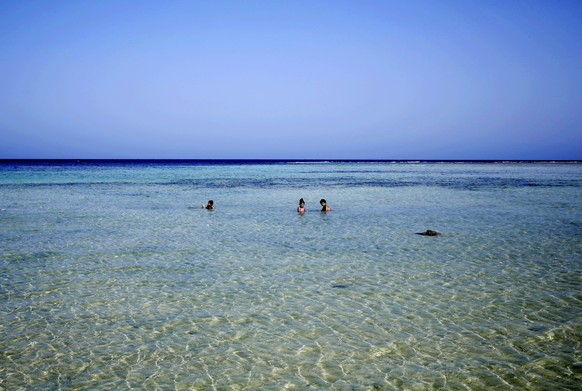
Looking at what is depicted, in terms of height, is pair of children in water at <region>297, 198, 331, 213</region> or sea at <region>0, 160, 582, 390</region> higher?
pair of children in water at <region>297, 198, 331, 213</region>

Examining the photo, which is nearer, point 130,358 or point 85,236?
point 130,358

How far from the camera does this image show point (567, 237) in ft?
53.9

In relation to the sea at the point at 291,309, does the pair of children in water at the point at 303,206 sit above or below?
above

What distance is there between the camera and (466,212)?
2431cm

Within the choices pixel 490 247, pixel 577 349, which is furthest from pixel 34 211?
pixel 577 349

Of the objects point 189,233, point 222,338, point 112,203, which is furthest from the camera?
point 112,203

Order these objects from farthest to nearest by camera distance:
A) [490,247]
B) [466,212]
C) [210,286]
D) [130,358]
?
[466,212], [490,247], [210,286], [130,358]

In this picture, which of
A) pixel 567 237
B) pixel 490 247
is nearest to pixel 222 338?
pixel 490 247

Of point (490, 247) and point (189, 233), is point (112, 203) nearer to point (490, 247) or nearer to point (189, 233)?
point (189, 233)

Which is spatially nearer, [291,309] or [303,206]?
[291,309]

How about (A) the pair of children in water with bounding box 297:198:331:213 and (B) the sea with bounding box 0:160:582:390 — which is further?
(A) the pair of children in water with bounding box 297:198:331:213

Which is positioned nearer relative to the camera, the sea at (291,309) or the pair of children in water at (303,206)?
the sea at (291,309)

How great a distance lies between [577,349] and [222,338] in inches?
235

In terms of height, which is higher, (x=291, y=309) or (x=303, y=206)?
(x=303, y=206)
